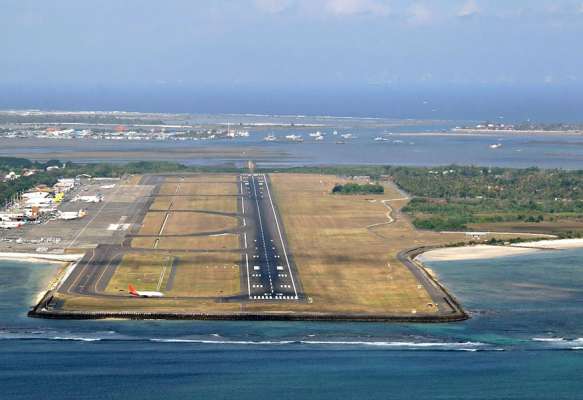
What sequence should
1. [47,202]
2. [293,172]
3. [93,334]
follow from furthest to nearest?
[293,172]
[47,202]
[93,334]

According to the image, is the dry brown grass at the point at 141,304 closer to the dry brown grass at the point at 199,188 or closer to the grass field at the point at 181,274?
the grass field at the point at 181,274

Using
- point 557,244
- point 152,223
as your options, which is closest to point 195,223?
point 152,223

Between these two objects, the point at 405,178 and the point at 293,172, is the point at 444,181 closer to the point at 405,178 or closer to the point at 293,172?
the point at 405,178

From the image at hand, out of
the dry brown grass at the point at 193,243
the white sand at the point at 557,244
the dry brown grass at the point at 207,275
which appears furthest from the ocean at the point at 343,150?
the dry brown grass at the point at 207,275

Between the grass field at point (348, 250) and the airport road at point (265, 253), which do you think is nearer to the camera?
the grass field at point (348, 250)

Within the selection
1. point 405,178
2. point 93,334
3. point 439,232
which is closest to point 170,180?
point 405,178

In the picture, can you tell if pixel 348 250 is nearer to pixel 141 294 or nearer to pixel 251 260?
pixel 251 260
